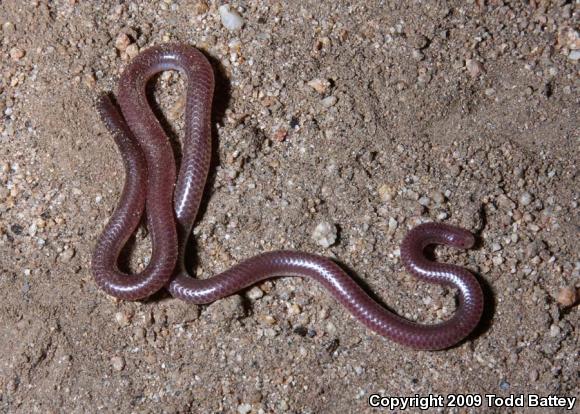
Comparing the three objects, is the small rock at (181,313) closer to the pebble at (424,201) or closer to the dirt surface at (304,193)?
the dirt surface at (304,193)

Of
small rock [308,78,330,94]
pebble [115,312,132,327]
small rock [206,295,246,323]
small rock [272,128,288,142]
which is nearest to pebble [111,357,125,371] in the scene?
pebble [115,312,132,327]

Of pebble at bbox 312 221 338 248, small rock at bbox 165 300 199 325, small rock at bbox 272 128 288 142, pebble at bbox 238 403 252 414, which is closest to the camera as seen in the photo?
pebble at bbox 238 403 252 414

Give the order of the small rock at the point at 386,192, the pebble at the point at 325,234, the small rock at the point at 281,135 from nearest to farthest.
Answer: the pebble at the point at 325,234 → the small rock at the point at 386,192 → the small rock at the point at 281,135

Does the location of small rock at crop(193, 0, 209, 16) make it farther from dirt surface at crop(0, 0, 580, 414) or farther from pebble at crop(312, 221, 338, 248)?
pebble at crop(312, 221, 338, 248)

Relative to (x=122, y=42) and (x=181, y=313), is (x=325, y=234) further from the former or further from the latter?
(x=122, y=42)

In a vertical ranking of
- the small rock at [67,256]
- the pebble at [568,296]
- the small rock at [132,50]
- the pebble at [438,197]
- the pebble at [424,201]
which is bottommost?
the small rock at [67,256]

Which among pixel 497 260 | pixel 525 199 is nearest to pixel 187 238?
pixel 497 260

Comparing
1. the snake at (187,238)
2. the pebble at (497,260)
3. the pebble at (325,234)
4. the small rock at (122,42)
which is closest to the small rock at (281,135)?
the snake at (187,238)

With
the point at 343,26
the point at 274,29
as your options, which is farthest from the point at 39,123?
the point at 343,26
